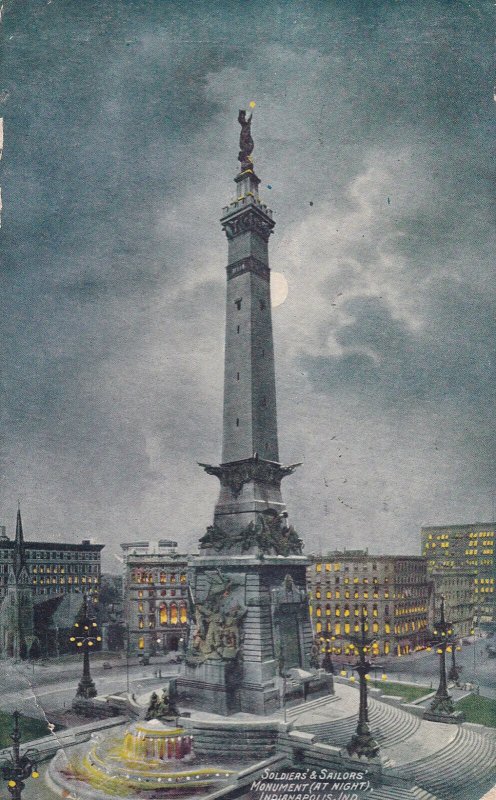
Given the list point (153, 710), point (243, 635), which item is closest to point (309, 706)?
point (243, 635)

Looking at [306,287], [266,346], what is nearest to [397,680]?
[266,346]

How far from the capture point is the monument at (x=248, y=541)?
2478 cm

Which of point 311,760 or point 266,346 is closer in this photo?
point 311,760

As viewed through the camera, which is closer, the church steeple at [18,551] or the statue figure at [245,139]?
the statue figure at [245,139]

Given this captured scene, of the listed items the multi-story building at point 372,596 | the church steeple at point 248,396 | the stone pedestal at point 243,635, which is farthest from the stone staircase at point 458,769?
the multi-story building at point 372,596

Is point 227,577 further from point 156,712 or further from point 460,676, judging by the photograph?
point 460,676

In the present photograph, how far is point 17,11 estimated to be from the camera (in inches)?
601

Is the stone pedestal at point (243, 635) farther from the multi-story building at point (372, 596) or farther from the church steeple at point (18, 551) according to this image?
the multi-story building at point (372, 596)

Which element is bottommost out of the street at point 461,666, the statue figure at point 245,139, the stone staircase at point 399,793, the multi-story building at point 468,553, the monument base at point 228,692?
the street at point 461,666

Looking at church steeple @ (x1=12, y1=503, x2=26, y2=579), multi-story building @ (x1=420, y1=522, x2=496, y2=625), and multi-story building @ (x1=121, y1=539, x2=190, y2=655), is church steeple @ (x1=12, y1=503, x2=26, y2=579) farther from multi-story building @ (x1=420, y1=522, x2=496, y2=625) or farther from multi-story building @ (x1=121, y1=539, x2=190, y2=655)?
multi-story building @ (x1=121, y1=539, x2=190, y2=655)

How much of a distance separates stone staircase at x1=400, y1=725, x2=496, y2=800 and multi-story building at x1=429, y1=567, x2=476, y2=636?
72.4 feet

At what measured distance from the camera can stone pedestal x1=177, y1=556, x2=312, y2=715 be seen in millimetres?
24344

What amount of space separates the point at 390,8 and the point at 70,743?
26.6 metres

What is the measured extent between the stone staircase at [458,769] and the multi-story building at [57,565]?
45.3 ft
